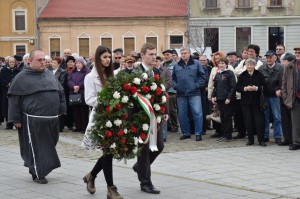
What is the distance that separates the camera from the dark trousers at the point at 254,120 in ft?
47.1

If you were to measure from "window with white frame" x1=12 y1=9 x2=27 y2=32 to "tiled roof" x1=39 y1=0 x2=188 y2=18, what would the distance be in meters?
3.82

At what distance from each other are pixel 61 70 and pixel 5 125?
2.98 m

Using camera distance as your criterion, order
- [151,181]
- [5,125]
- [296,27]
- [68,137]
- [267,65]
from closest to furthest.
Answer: [151,181] < [267,65] < [68,137] < [5,125] < [296,27]

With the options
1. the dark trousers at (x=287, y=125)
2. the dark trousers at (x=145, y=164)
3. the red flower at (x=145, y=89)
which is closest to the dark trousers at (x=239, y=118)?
the dark trousers at (x=287, y=125)

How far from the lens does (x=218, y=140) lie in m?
15.3

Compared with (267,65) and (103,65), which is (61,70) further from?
(103,65)

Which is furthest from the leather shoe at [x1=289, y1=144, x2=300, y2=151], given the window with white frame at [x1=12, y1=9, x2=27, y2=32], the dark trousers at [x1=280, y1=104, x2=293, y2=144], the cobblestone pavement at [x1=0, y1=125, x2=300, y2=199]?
the window with white frame at [x1=12, y1=9, x2=27, y2=32]

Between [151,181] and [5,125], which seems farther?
[5,125]

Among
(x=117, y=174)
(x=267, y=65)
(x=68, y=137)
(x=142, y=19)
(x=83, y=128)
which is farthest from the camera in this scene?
(x=142, y=19)

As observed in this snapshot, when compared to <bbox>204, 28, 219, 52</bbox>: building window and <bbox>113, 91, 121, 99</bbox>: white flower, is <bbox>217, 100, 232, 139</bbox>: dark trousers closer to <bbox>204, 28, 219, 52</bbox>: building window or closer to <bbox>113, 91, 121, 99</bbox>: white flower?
<bbox>113, 91, 121, 99</bbox>: white flower

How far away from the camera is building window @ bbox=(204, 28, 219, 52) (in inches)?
2089

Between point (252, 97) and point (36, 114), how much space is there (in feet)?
18.0

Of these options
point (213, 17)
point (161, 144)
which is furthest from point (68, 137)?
point (213, 17)

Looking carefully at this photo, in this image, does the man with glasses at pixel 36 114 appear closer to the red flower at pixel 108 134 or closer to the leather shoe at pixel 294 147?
the red flower at pixel 108 134
